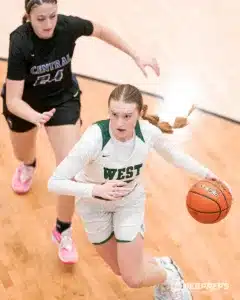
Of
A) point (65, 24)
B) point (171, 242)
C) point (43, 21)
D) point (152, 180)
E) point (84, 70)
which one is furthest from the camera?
point (84, 70)

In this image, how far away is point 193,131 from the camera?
541 cm

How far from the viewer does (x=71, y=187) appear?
3.07 meters

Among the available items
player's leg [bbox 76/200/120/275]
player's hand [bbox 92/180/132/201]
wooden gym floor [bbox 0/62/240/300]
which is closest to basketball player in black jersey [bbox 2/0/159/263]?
wooden gym floor [bbox 0/62/240/300]

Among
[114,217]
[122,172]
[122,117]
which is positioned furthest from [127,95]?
[114,217]

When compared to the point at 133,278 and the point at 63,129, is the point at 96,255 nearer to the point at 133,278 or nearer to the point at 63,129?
the point at 133,278

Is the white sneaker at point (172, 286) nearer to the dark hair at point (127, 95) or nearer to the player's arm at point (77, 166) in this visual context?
the player's arm at point (77, 166)

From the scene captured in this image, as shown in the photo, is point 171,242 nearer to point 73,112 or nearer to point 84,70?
point 73,112

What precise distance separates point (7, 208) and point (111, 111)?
1782 mm

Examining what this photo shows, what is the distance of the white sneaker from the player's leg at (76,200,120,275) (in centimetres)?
38

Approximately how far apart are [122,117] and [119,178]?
1.24 feet

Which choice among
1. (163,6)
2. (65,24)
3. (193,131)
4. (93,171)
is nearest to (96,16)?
(163,6)

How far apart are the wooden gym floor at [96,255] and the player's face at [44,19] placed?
4.90 ft

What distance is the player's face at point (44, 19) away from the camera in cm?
344

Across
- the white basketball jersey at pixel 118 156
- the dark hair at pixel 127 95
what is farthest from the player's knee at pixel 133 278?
the dark hair at pixel 127 95
